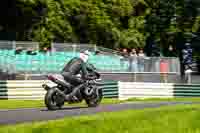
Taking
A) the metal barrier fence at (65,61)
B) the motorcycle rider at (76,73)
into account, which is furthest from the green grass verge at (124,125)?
the metal barrier fence at (65,61)

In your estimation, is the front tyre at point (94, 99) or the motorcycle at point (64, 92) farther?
the front tyre at point (94, 99)

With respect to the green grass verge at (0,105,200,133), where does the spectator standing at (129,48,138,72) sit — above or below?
above

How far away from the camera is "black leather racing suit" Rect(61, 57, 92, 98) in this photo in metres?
19.5

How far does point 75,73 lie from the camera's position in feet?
64.5

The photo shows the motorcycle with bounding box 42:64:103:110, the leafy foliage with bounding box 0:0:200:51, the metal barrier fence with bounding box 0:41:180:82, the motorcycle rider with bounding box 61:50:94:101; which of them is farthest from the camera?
the leafy foliage with bounding box 0:0:200:51

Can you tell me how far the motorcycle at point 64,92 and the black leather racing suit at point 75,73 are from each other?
120 millimetres

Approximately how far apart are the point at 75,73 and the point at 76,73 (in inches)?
2.7

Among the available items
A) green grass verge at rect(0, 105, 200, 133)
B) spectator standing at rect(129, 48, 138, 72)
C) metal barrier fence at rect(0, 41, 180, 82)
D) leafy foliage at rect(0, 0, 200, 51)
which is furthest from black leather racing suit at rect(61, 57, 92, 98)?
leafy foliage at rect(0, 0, 200, 51)

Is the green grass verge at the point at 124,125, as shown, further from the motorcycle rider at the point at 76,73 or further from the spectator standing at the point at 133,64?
the spectator standing at the point at 133,64

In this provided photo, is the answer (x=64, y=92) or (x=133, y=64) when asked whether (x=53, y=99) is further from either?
(x=133, y=64)

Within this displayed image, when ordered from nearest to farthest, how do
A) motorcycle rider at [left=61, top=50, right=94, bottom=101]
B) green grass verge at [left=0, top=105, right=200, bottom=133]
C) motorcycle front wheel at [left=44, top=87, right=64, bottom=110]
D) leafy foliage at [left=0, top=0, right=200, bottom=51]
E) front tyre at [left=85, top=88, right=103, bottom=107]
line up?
green grass verge at [left=0, top=105, right=200, bottom=133], motorcycle front wheel at [left=44, top=87, right=64, bottom=110], motorcycle rider at [left=61, top=50, right=94, bottom=101], front tyre at [left=85, top=88, right=103, bottom=107], leafy foliage at [left=0, top=0, right=200, bottom=51]

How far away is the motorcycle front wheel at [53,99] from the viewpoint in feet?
61.6

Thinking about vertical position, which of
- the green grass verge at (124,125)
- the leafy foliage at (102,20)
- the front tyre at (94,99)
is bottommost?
the front tyre at (94,99)

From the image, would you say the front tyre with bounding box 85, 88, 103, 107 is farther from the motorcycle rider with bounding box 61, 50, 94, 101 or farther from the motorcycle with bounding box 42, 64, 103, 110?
the motorcycle rider with bounding box 61, 50, 94, 101
